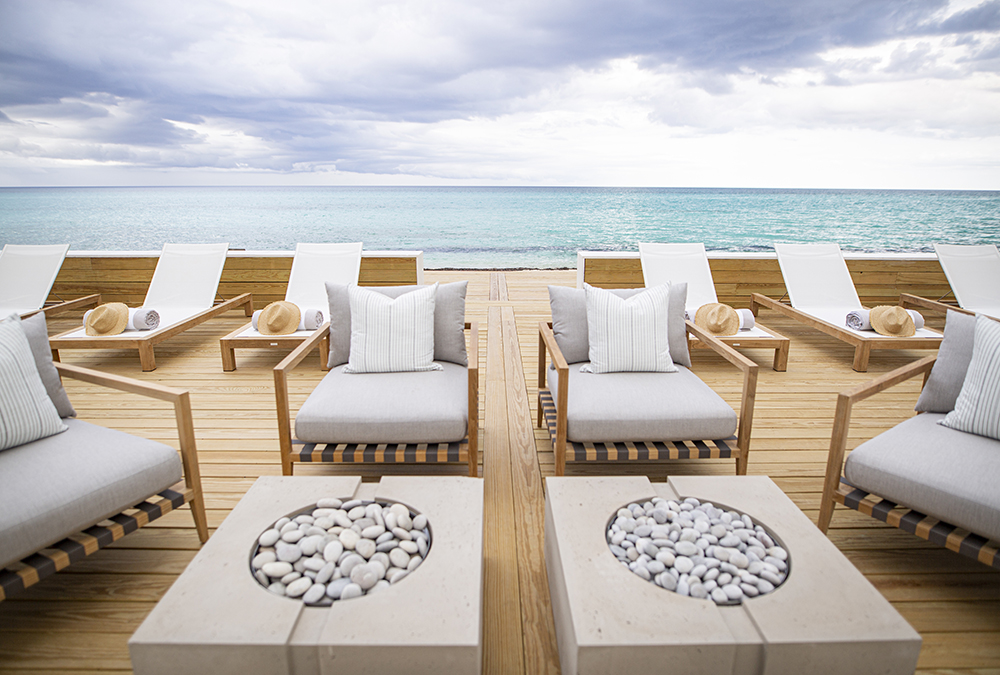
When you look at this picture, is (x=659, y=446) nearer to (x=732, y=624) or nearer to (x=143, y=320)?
(x=732, y=624)

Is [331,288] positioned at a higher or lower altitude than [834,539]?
higher

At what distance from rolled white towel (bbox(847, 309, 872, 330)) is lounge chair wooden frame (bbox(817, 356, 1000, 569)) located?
212 centimetres

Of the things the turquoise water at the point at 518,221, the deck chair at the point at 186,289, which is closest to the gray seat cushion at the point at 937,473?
the deck chair at the point at 186,289

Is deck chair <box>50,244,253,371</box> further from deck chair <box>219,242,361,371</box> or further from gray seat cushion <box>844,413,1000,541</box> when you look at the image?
gray seat cushion <box>844,413,1000,541</box>

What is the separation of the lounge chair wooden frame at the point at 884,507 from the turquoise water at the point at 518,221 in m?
13.7

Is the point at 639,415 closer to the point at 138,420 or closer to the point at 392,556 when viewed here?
the point at 392,556

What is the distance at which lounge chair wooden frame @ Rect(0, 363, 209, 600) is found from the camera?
1.38 m

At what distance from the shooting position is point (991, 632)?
4.97 ft

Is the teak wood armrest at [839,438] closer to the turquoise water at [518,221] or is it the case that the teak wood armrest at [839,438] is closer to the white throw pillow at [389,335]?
the white throw pillow at [389,335]

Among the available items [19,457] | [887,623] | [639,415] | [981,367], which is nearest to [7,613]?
[19,457]

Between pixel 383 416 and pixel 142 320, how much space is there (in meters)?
2.89

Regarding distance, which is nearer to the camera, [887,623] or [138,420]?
[887,623]

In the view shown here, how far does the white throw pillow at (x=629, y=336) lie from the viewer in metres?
2.47

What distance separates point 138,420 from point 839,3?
1518 centimetres
